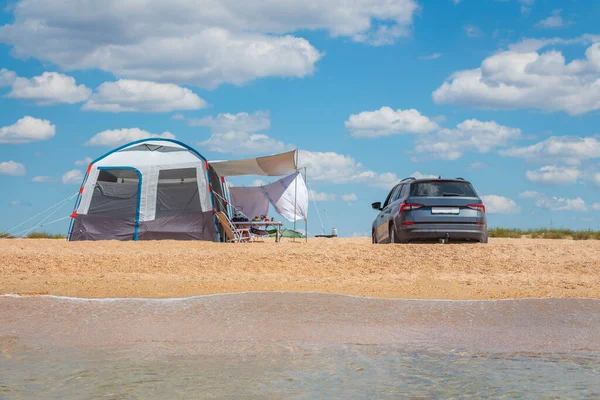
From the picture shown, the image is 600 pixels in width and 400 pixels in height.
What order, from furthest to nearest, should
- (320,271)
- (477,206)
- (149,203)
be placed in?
(149,203)
(477,206)
(320,271)

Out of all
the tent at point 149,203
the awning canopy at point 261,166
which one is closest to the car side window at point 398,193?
A: the awning canopy at point 261,166

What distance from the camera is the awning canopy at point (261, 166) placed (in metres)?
21.2

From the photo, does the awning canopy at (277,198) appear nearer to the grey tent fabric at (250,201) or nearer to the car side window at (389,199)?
the grey tent fabric at (250,201)

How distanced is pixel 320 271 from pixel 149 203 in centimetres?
928

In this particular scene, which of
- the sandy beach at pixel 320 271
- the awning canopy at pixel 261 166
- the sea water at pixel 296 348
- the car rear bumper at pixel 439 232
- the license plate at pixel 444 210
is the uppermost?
the awning canopy at pixel 261 166

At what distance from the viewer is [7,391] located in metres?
5.90

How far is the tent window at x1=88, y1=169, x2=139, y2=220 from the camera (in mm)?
20641

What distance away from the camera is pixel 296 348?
7355mm

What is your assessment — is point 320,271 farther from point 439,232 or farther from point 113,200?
point 113,200

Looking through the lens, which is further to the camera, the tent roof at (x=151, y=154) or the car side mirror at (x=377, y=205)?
the tent roof at (x=151, y=154)

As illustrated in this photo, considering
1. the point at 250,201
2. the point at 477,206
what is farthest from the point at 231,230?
the point at 477,206

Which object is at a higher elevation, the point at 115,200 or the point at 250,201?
the point at 250,201

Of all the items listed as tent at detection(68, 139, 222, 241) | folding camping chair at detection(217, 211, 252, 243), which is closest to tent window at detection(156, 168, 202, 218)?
tent at detection(68, 139, 222, 241)

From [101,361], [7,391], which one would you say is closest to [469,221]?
[101,361]
